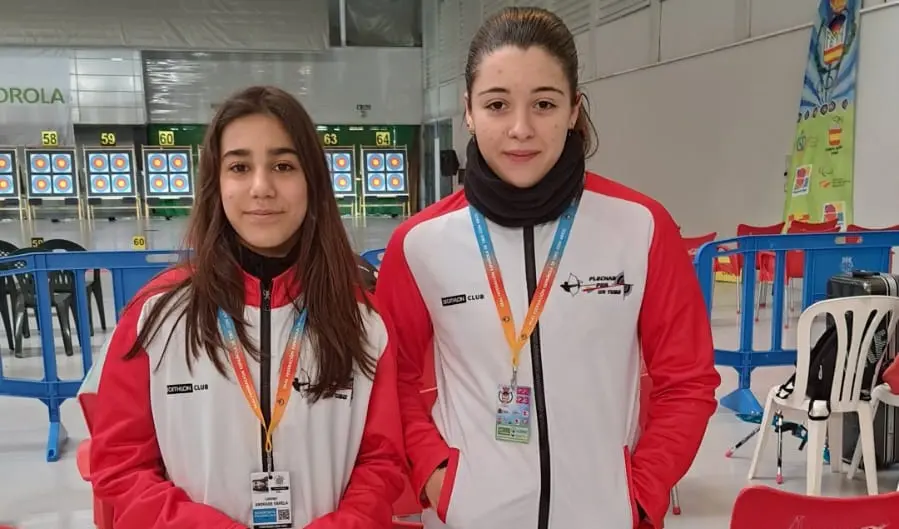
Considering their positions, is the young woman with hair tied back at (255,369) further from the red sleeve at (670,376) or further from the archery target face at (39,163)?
the archery target face at (39,163)

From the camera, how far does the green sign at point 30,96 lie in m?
12.5

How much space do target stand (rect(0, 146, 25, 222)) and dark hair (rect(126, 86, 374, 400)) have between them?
1161 cm

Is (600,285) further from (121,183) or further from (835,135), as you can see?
(121,183)

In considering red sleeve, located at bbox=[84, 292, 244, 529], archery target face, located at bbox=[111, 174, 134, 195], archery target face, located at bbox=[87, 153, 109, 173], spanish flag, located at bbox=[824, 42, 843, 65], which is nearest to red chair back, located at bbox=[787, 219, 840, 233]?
spanish flag, located at bbox=[824, 42, 843, 65]

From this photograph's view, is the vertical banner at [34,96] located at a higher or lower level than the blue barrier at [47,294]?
higher

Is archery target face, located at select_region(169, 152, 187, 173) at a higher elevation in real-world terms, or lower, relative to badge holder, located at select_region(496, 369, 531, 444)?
higher

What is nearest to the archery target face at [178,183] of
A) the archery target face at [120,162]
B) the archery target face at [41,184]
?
the archery target face at [120,162]

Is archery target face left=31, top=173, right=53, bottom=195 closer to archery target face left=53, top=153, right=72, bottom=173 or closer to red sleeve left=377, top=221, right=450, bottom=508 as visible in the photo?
archery target face left=53, top=153, right=72, bottom=173

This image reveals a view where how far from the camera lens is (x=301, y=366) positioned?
1.29 meters

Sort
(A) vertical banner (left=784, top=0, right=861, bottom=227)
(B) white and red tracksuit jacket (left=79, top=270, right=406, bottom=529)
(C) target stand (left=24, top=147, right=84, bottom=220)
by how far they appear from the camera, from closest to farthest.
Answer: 1. (B) white and red tracksuit jacket (left=79, top=270, right=406, bottom=529)
2. (A) vertical banner (left=784, top=0, right=861, bottom=227)
3. (C) target stand (left=24, top=147, right=84, bottom=220)

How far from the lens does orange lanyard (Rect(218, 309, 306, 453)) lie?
1.27 m

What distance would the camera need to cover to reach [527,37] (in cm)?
122

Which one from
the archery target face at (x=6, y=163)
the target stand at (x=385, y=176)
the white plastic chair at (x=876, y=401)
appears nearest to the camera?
the white plastic chair at (x=876, y=401)

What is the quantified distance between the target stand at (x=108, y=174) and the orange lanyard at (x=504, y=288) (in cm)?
1161
